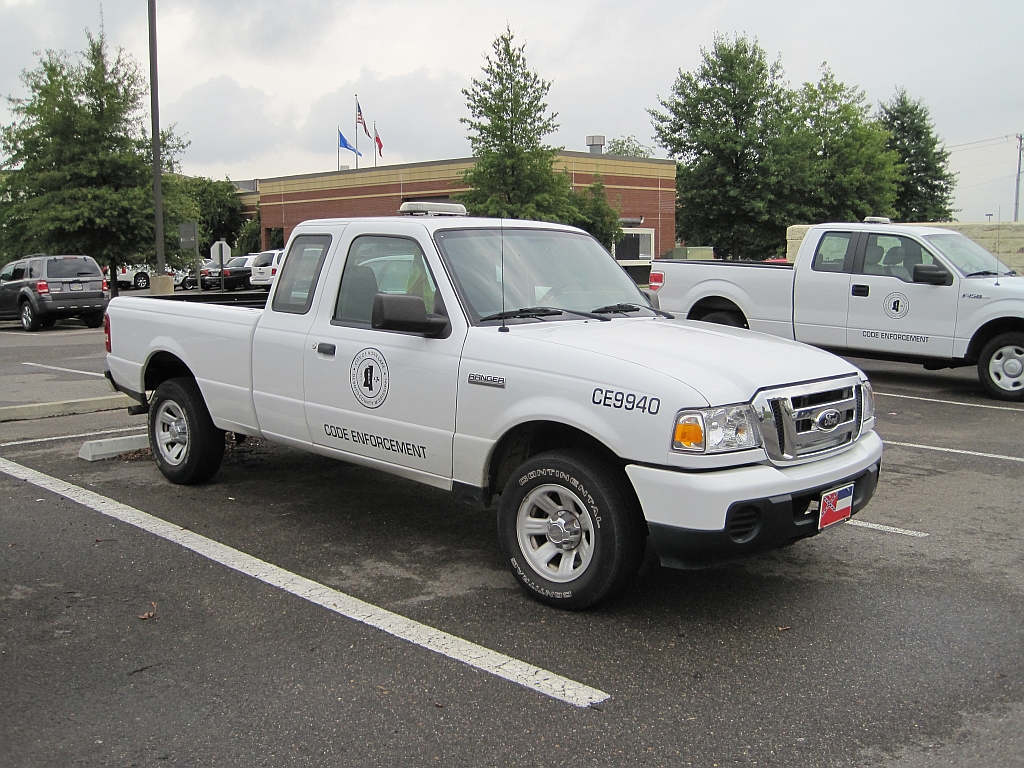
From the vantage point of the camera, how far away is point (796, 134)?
3984 cm

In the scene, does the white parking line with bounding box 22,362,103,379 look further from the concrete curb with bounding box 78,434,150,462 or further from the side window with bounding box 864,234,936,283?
the side window with bounding box 864,234,936,283

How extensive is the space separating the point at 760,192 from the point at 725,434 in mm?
38062

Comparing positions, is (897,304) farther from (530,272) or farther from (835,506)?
(835,506)

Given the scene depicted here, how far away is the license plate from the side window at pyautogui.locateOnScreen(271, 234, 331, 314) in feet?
10.4

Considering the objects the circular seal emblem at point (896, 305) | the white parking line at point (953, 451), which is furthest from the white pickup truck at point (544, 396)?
the circular seal emblem at point (896, 305)

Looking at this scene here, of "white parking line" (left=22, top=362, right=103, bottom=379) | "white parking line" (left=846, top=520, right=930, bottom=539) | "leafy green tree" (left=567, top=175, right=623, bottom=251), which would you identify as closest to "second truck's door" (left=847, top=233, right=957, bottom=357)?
"white parking line" (left=846, top=520, right=930, bottom=539)

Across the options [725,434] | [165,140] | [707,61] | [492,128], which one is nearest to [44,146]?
[165,140]

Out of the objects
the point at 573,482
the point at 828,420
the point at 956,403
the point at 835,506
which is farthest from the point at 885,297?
the point at 573,482

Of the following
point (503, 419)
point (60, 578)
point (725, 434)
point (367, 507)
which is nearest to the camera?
point (725, 434)

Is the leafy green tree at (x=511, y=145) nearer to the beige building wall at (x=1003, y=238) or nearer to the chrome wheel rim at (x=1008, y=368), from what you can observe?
the beige building wall at (x=1003, y=238)

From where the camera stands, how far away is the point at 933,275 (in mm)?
11227

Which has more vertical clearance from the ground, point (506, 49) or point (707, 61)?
point (707, 61)

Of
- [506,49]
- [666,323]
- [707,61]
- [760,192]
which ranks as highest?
[707,61]

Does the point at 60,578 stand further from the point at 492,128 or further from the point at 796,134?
the point at 796,134
